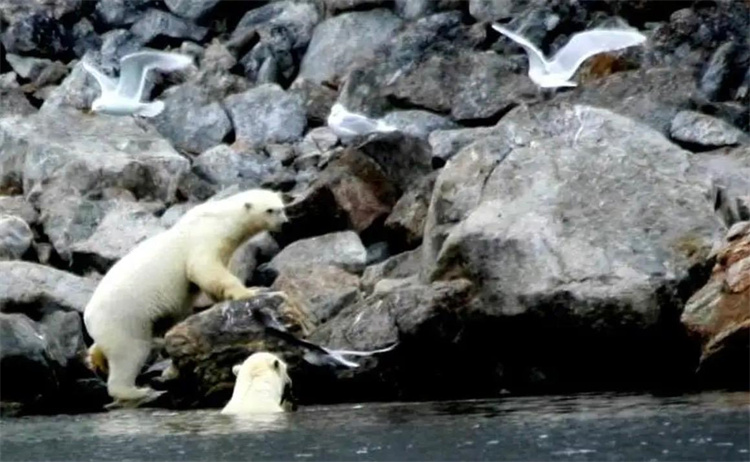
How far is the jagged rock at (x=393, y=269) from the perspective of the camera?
19.1 meters

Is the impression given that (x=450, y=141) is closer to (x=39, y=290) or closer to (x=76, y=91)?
(x=39, y=290)

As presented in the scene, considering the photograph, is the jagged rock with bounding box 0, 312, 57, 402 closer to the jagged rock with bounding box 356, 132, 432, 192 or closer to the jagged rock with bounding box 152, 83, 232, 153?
the jagged rock with bounding box 356, 132, 432, 192

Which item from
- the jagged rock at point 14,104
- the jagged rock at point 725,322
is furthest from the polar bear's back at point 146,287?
the jagged rock at point 14,104

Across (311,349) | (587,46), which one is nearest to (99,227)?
(587,46)

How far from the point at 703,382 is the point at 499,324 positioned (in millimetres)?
1705

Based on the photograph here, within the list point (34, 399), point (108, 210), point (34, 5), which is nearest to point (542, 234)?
point (34, 399)

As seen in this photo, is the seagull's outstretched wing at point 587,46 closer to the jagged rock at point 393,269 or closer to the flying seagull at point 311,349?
the jagged rock at point 393,269

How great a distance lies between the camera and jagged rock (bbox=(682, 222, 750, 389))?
15086mm

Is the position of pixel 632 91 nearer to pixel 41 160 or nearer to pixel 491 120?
pixel 491 120

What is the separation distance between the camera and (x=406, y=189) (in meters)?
22.1

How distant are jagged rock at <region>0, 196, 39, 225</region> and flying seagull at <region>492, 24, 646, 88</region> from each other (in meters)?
5.94

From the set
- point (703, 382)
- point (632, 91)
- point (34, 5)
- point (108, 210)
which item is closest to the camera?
point (703, 382)

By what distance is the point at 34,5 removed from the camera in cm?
3488

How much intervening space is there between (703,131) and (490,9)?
929 centimetres
